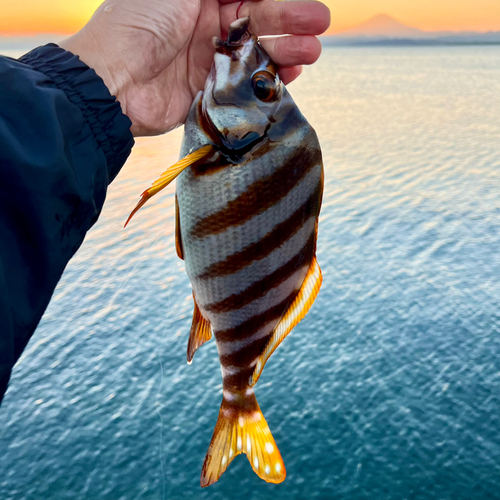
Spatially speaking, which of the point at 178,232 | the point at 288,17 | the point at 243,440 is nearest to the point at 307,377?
the point at 243,440

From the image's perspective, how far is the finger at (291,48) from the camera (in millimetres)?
2184

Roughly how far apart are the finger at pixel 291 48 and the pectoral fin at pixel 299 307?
0.90 m

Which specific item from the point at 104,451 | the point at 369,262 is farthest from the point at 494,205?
the point at 104,451

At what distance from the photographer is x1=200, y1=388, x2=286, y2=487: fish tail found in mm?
2146

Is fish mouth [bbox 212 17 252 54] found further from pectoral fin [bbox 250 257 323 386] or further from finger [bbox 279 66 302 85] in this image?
pectoral fin [bbox 250 257 323 386]

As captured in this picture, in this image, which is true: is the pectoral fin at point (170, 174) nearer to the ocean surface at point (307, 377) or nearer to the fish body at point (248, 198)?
the fish body at point (248, 198)

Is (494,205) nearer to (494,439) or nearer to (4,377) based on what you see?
(494,439)

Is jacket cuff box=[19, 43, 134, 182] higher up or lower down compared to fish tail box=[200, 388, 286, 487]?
higher up

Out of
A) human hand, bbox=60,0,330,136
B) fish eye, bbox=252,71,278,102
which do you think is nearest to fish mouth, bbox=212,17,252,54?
fish eye, bbox=252,71,278,102

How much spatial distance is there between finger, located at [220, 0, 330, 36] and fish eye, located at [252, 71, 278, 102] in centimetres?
53

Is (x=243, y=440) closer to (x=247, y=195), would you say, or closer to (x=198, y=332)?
(x=198, y=332)

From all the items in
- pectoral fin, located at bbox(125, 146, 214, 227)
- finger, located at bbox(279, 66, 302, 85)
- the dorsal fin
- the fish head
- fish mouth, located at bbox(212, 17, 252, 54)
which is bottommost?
the dorsal fin

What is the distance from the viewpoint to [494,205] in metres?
10.9

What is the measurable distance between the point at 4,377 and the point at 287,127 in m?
1.25
